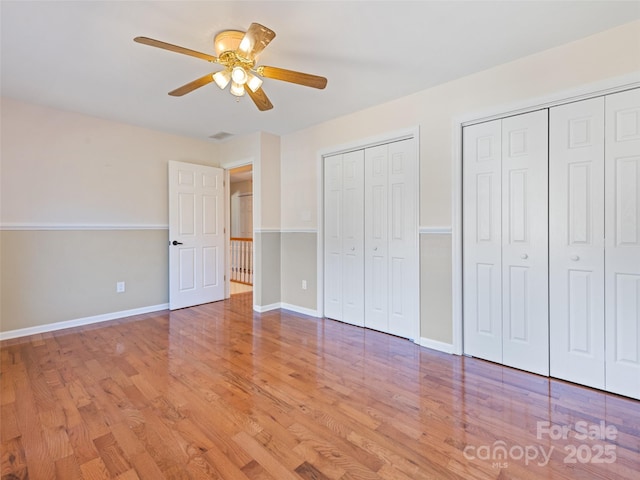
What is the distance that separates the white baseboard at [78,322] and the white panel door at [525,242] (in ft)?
13.5

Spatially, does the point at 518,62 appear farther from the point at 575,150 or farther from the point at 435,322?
the point at 435,322

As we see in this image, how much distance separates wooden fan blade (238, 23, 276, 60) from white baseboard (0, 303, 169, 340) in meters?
3.49

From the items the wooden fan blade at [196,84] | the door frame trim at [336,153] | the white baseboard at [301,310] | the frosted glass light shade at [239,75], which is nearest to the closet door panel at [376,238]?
the door frame trim at [336,153]

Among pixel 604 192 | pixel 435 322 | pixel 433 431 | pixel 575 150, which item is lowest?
pixel 433 431

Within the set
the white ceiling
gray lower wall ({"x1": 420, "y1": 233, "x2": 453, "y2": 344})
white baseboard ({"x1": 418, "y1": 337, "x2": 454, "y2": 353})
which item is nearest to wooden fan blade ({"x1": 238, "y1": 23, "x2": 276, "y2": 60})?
the white ceiling

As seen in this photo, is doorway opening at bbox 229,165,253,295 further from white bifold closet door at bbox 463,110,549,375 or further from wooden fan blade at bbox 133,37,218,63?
wooden fan blade at bbox 133,37,218,63

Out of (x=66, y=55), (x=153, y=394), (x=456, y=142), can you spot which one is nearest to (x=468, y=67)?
(x=456, y=142)

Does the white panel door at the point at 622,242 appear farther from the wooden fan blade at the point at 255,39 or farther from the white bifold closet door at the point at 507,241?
the wooden fan blade at the point at 255,39

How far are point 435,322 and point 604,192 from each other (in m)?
1.58

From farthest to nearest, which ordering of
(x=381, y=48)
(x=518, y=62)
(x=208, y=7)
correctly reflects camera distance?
(x=518, y=62), (x=381, y=48), (x=208, y=7)

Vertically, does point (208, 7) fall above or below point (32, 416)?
above

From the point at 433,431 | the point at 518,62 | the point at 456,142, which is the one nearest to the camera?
the point at 433,431

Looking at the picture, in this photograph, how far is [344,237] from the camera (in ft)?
12.2

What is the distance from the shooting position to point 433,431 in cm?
172
